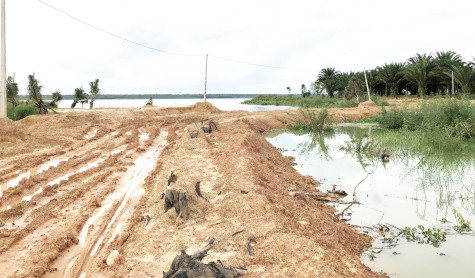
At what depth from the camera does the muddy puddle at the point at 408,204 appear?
5154mm

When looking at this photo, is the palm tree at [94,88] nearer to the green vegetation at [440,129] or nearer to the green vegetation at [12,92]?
the green vegetation at [12,92]

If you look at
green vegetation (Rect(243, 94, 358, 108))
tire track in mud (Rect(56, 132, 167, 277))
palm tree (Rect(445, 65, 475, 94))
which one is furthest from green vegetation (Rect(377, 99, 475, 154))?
palm tree (Rect(445, 65, 475, 94))

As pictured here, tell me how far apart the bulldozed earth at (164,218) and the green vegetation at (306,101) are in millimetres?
21625

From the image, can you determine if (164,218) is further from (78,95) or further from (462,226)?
(78,95)

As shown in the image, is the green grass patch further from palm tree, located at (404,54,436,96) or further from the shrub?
palm tree, located at (404,54,436,96)

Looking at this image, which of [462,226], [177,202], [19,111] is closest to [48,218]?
[177,202]

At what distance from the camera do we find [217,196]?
22.3 feet

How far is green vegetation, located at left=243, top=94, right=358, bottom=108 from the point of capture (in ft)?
124

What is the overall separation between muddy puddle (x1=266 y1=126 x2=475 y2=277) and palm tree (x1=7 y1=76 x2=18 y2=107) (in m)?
17.6

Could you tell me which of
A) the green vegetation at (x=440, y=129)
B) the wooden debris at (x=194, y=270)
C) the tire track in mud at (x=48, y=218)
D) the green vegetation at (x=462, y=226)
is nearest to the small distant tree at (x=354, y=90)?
the green vegetation at (x=440, y=129)

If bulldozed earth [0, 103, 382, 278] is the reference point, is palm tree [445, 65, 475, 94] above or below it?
above

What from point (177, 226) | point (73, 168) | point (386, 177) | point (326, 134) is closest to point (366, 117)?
point (326, 134)

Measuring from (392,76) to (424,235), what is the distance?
1522 inches

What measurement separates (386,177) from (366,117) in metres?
18.4
